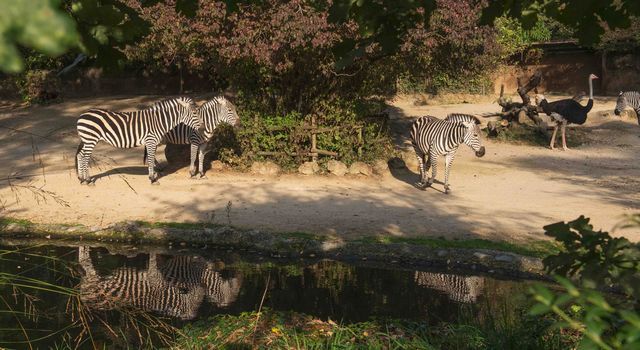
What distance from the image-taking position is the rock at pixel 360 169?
16.1 metres

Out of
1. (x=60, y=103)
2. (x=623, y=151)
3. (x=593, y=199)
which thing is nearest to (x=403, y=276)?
(x=593, y=199)

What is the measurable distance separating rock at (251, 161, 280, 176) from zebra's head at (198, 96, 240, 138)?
969mm

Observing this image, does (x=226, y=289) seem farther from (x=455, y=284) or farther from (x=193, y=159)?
(x=193, y=159)

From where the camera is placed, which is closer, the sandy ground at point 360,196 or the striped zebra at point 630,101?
the sandy ground at point 360,196

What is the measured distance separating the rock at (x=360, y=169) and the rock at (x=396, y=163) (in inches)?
31.7

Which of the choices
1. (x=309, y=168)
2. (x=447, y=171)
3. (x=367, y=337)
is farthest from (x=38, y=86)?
(x=367, y=337)

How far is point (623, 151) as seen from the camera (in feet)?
65.3

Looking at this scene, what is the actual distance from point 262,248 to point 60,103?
17430mm

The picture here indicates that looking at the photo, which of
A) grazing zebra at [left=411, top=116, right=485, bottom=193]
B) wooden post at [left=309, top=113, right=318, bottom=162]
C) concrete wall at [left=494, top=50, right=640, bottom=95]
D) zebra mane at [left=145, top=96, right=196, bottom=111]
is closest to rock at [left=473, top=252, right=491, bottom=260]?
grazing zebra at [left=411, top=116, right=485, bottom=193]

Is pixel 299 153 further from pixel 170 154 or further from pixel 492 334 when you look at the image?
pixel 492 334

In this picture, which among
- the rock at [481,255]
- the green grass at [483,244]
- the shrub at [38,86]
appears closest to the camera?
the rock at [481,255]

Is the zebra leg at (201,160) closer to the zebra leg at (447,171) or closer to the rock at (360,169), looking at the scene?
the rock at (360,169)

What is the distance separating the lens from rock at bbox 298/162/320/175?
16.0 m

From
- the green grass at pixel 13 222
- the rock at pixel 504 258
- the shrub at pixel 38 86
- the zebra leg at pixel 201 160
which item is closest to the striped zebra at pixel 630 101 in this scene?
the zebra leg at pixel 201 160
